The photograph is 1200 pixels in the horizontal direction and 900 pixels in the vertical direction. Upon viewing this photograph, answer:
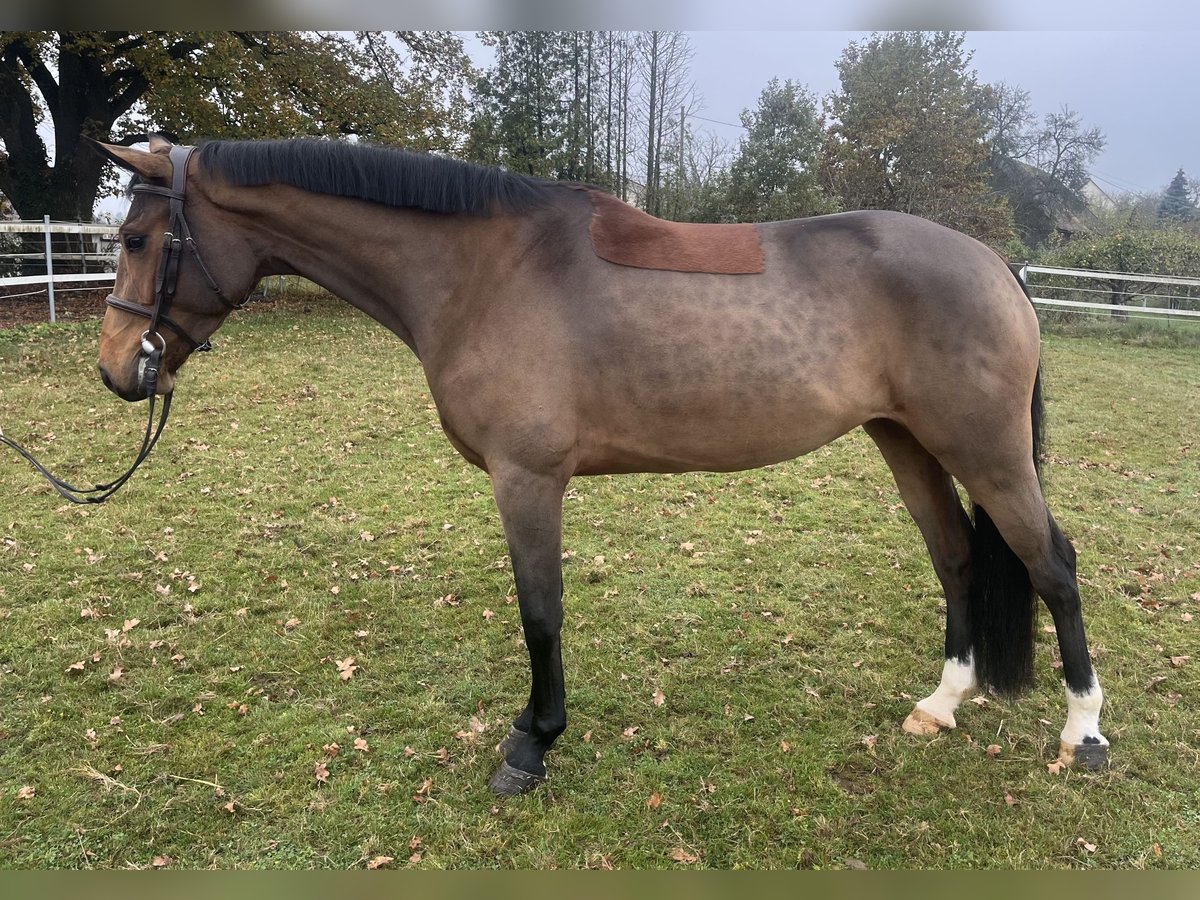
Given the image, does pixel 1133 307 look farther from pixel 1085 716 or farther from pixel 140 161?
pixel 140 161

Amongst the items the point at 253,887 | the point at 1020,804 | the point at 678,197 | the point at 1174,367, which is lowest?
the point at 1020,804

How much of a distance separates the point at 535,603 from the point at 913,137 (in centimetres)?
2399

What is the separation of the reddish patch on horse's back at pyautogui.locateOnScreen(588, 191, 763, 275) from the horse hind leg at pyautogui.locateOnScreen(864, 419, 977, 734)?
108 centimetres

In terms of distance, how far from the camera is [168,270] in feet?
8.23

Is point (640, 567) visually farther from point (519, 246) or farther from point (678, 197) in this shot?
point (678, 197)

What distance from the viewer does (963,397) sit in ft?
8.58

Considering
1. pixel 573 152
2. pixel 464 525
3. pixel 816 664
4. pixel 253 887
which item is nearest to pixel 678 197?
pixel 573 152

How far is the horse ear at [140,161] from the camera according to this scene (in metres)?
2.43

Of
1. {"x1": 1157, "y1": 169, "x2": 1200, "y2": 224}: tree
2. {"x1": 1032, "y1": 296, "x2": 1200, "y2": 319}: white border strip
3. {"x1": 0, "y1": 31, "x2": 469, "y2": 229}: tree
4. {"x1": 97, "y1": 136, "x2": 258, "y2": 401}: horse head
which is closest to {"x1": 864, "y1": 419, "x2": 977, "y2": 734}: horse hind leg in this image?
{"x1": 97, "y1": 136, "x2": 258, "y2": 401}: horse head

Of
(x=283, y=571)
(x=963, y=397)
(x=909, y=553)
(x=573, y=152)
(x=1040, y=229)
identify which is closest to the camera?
(x=963, y=397)

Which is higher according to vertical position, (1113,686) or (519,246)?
(519,246)

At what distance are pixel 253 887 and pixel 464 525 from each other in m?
3.70

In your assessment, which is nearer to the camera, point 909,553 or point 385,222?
point 385,222

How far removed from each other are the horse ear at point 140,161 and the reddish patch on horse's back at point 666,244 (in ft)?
5.32
